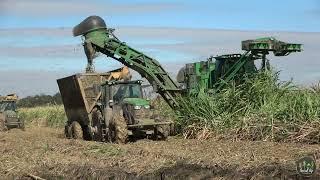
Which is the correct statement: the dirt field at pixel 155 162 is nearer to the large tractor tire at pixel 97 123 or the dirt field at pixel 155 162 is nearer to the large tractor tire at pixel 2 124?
the large tractor tire at pixel 97 123

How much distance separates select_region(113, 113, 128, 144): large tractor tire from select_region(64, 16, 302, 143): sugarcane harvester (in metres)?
0.99

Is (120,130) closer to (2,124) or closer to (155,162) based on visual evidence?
(155,162)

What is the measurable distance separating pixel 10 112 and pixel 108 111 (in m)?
12.7

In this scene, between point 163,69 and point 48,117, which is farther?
point 48,117

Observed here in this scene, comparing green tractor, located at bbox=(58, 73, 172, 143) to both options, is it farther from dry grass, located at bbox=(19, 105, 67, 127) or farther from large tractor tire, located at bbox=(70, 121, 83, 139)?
dry grass, located at bbox=(19, 105, 67, 127)

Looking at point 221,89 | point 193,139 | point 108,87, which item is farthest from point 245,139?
point 108,87

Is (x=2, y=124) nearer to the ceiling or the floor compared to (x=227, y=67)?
Result: nearer to the floor

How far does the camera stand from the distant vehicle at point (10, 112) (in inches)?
1114

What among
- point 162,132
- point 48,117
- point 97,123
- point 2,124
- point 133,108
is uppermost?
point 133,108

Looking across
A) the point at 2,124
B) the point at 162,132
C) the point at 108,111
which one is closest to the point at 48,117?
the point at 2,124

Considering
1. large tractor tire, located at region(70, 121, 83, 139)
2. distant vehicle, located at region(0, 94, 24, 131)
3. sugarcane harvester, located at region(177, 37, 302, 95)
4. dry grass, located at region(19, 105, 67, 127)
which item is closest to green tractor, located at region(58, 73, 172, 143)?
large tractor tire, located at region(70, 121, 83, 139)

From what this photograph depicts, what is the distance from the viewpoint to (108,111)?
1761 cm

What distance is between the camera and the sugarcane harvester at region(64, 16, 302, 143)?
1806 cm

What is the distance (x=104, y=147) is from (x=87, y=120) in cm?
609
